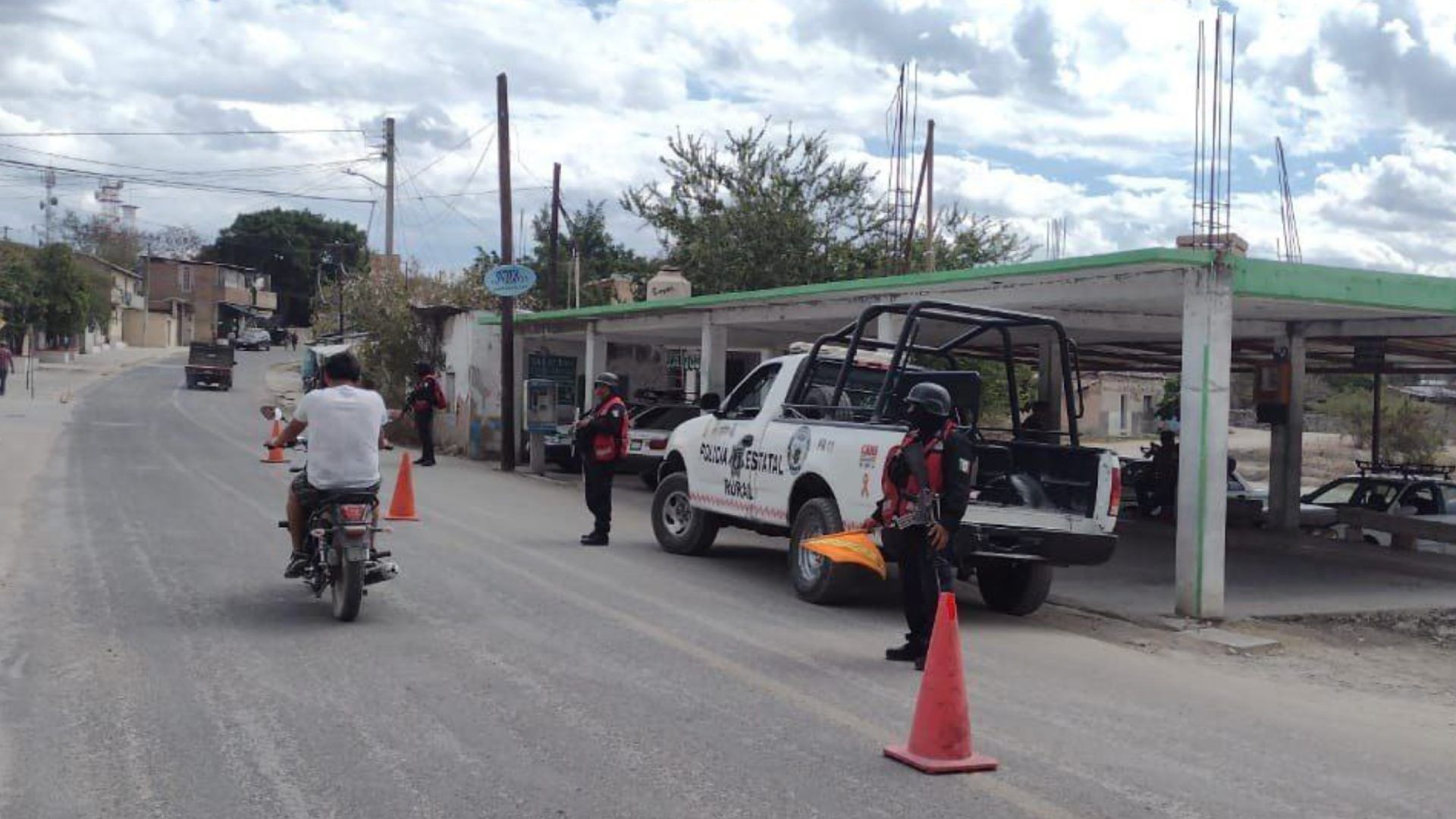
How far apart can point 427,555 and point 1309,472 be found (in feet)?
109

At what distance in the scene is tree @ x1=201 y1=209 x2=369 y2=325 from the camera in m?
103

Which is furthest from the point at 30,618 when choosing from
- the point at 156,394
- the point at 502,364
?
the point at 156,394

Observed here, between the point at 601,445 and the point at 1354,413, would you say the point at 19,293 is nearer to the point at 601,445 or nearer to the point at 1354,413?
the point at 601,445

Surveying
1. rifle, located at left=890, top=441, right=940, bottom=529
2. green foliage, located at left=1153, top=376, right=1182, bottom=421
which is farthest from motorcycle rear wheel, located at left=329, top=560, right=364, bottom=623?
green foliage, located at left=1153, top=376, right=1182, bottom=421

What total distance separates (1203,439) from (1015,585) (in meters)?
1.94

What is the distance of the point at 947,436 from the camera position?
7.70 metres

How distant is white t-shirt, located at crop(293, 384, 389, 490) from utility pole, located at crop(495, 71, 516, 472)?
15.4m

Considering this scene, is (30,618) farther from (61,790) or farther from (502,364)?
(502,364)

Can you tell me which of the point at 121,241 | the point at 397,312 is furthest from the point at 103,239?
the point at 397,312

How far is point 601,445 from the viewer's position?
13.2m

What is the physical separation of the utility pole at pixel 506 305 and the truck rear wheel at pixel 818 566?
46.8 feet

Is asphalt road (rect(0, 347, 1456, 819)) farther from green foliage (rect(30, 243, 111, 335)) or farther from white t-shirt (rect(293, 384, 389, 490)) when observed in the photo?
green foliage (rect(30, 243, 111, 335))

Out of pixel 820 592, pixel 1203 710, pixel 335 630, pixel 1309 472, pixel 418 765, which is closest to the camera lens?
pixel 418 765

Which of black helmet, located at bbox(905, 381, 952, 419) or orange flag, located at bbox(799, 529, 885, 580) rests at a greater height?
black helmet, located at bbox(905, 381, 952, 419)
